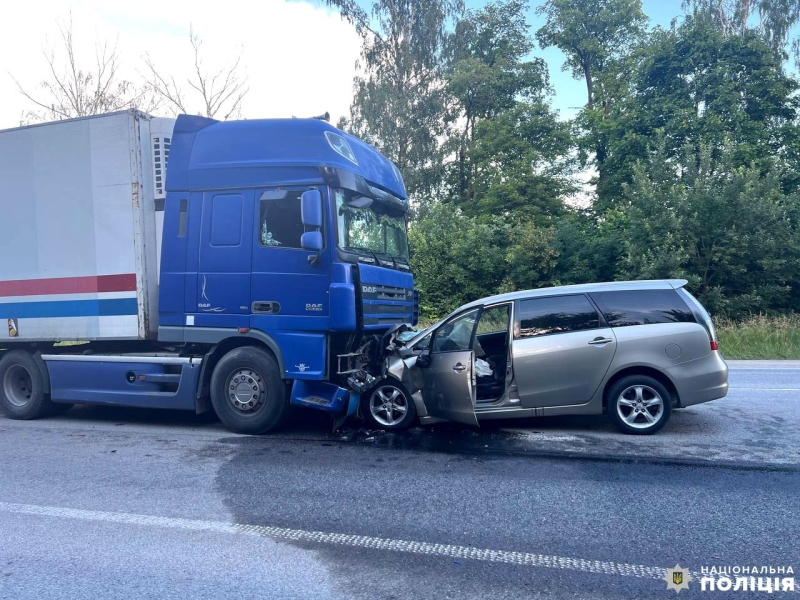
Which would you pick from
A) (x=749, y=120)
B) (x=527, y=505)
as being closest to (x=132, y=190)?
(x=527, y=505)

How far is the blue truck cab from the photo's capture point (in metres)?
6.50

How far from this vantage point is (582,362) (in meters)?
6.46

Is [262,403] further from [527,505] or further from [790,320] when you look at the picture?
[790,320]

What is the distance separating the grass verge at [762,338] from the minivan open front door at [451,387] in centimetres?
1083

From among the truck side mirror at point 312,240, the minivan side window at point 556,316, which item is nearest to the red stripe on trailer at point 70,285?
the truck side mirror at point 312,240

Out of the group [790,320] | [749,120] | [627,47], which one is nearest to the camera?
[790,320]

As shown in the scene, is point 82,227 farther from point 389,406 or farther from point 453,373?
point 453,373

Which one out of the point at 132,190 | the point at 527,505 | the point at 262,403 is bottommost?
the point at 527,505

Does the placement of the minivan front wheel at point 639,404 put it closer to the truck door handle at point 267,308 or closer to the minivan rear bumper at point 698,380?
the minivan rear bumper at point 698,380

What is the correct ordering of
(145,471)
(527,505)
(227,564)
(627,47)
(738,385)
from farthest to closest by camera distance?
1. (627,47)
2. (738,385)
3. (145,471)
4. (527,505)
5. (227,564)

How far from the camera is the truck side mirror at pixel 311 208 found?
6.23 m

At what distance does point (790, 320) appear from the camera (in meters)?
17.5

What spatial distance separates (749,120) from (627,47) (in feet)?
38.1

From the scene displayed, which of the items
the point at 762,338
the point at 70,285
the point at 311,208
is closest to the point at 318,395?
the point at 311,208
